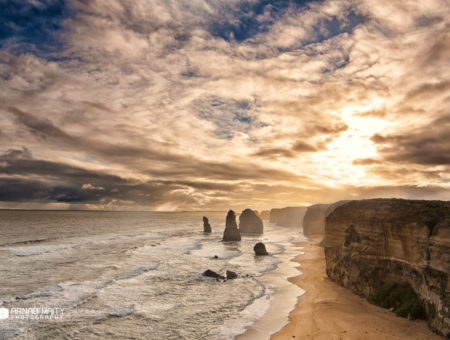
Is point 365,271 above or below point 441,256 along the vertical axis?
below

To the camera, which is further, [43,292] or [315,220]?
[315,220]

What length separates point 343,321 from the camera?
16359 mm

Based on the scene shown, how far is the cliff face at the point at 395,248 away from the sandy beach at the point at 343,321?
1.10 m

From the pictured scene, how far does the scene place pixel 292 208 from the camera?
167375mm

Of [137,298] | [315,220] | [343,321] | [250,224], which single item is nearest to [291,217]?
[250,224]

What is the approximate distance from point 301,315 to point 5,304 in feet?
75.9

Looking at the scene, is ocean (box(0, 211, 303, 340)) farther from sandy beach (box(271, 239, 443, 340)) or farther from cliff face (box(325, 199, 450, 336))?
cliff face (box(325, 199, 450, 336))

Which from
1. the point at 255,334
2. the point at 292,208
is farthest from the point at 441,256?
the point at 292,208

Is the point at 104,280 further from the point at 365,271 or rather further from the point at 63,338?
the point at 365,271

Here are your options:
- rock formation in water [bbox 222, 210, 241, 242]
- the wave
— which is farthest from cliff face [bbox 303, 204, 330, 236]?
the wave

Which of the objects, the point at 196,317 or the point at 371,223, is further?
the point at 371,223

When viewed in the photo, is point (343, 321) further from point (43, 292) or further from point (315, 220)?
point (315, 220)

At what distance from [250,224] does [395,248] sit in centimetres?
7993

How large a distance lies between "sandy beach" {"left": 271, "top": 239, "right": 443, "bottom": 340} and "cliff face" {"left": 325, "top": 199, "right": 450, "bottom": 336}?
1.10 m
